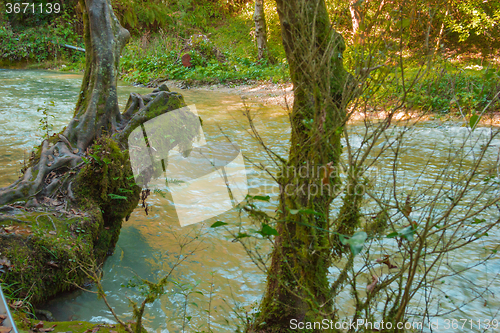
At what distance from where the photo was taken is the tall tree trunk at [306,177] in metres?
1.89

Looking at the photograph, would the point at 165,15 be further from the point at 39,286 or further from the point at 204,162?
the point at 39,286

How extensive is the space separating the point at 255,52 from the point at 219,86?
4107 millimetres

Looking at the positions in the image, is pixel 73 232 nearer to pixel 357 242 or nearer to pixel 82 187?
pixel 82 187

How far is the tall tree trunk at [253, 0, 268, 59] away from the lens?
47.7ft

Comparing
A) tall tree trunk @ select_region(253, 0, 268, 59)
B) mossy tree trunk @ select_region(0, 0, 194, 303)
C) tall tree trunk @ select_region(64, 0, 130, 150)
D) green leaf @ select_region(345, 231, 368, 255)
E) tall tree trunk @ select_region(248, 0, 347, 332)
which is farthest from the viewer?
tall tree trunk @ select_region(253, 0, 268, 59)

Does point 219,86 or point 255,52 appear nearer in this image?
point 219,86

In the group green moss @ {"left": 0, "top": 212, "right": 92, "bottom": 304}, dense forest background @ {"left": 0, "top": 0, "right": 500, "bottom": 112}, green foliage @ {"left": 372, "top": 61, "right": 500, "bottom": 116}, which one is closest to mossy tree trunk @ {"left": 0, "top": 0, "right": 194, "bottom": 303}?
green moss @ {"left": 0, "top": 212, "right": 92, "bottom": 304}

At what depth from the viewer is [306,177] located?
83.7 inches

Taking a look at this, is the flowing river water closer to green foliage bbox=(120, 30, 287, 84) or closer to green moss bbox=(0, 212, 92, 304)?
green moss bbox=(0, 212, 92, 304)

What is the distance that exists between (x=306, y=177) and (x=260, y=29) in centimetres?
1443

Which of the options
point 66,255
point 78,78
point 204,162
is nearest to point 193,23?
point 78,78

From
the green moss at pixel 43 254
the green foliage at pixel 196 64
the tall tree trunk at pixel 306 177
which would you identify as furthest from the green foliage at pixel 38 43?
the tall tree trunk at pixel 306 177

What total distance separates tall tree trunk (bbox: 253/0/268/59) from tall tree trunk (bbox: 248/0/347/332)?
13123mm

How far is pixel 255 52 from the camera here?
677 inches
